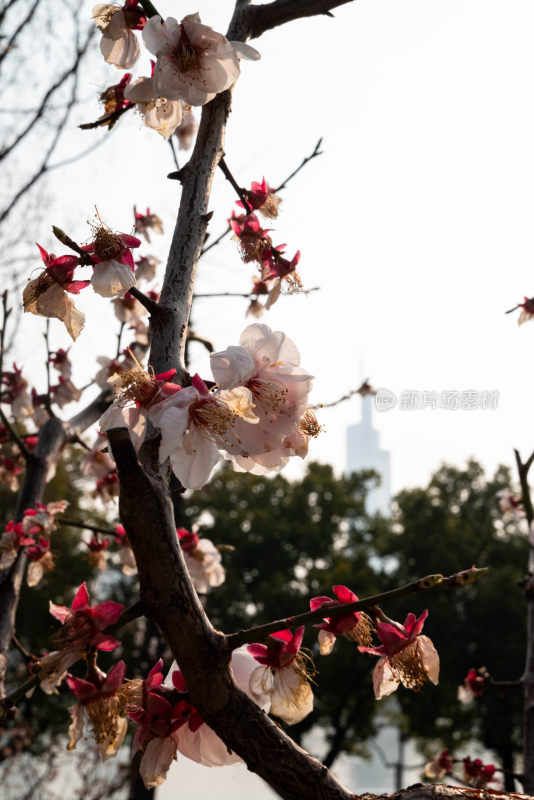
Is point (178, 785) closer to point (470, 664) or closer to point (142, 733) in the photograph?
point (470, 664)

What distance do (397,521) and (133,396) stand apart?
1863 centimetres

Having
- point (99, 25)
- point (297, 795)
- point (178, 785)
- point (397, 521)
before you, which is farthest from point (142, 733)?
point (178, 785)

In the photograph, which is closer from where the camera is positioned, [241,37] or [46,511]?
[241,37]

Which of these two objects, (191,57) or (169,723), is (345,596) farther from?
(191,57)

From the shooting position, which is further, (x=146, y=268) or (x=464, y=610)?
(x=464, y=610)

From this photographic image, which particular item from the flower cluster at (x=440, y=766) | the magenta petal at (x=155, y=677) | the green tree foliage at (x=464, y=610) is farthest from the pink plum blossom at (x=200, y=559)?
the green tree foliage at (x=464, y=610)

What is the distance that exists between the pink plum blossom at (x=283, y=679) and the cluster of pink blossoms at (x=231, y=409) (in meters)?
0.26

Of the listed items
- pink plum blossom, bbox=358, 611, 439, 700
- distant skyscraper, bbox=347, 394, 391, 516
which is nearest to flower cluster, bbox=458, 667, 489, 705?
pink plum blossom, bbox=358, 611, 439, 700

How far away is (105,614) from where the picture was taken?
36.7 inches

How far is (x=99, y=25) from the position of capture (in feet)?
4.55

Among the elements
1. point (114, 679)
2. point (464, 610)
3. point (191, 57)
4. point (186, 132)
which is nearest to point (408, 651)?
point (114, 679)

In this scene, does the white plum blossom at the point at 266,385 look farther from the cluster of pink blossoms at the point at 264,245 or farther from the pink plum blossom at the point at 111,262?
the cluster of pink blossoms at the point at 264,245

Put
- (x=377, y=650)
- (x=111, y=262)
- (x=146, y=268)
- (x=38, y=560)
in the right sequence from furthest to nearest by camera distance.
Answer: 1. (x=146, y=268)
2. (x=38, y=560)
3. (x=111, y=262)
4. (x=377, y=650)

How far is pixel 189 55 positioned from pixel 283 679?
109cm
